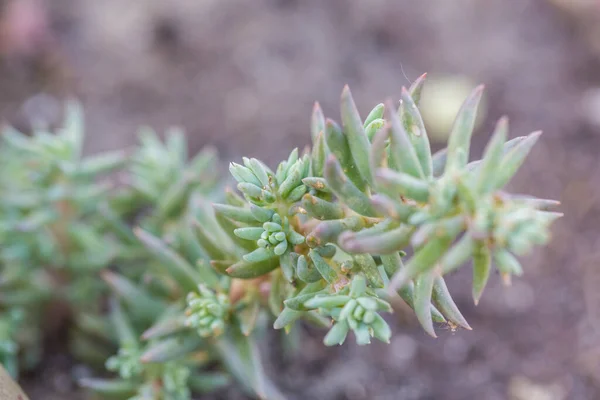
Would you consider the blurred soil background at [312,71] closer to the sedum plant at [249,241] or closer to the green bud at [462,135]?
the sedum plant at [249,241]

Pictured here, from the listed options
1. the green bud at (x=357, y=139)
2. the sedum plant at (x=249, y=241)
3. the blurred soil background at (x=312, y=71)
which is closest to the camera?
the sedum plant at (x=249, y=241)

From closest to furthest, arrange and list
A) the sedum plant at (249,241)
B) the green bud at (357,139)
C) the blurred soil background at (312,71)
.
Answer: the sedum plant at (249,241) → the green bud at (357,139) → the blurred soil background at (312,71)

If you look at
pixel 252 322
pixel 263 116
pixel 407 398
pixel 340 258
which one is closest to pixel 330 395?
pixel 407 398

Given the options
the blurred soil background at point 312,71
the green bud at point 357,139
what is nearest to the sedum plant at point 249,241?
the green bud at point 357,139

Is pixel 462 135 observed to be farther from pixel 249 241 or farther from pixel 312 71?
pixel 312 71

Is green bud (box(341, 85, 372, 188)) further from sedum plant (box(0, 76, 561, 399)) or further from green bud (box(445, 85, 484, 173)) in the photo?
green bud (box(445, 85, 484, 173))

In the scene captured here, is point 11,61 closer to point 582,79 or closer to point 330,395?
point 330,395

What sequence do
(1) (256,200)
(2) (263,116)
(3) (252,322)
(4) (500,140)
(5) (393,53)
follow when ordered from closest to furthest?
(4) (500,140)
(1) (256,200)
(3) (252,322)
(2) (263,116)
(5) (393,53)

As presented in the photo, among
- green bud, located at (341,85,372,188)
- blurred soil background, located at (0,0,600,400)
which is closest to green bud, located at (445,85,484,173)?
green bud, located at (341,85,372,188)
